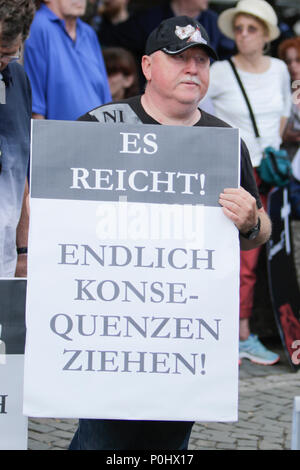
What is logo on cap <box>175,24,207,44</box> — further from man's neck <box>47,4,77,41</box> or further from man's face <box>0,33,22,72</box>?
man's neck <box>47,4,77,41</box>

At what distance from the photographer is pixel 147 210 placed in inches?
114

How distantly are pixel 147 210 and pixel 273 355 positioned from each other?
3245 mm

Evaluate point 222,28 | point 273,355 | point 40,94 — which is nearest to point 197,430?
point 273,355

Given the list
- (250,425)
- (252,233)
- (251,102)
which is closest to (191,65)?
(252,233)

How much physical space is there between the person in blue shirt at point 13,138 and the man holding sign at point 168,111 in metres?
0.30

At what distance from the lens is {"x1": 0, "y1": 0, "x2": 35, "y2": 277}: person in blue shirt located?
315cm

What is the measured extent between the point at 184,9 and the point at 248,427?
130 inches

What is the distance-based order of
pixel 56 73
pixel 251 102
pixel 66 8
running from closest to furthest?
pixel 56 73 < pixel 66 8 < pixel 251 102

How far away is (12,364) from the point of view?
3.13 metres

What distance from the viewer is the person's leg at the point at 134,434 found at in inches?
120

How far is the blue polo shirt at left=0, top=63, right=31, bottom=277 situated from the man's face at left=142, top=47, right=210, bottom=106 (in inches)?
19.7

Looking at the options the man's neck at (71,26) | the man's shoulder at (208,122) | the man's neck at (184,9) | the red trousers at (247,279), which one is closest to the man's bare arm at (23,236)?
the man's shoulder at (208,122)

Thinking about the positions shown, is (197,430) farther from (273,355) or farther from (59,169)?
(59,169)

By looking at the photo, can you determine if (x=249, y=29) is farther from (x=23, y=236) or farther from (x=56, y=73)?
(x=23, y=236)
